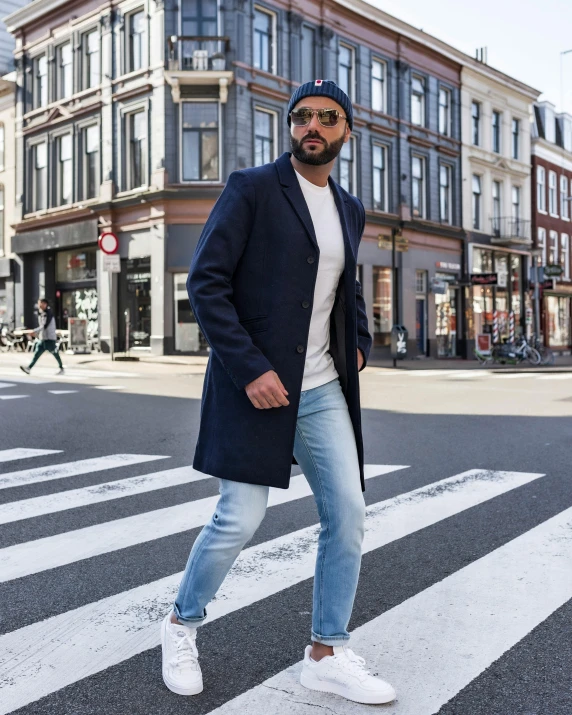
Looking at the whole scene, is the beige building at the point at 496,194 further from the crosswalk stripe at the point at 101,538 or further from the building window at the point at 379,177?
the crosswalk stripe at the point at 101,538

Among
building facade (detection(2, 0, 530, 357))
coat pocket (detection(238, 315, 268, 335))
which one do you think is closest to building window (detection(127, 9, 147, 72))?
building facade (detection(2, 0, 530, 357))

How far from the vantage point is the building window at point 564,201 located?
43531 millimetres

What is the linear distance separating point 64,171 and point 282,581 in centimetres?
2828

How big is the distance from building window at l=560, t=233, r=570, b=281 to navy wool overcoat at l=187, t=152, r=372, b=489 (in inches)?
1703

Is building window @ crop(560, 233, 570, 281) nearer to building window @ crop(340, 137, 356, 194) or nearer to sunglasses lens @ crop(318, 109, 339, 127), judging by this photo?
building window @ crop(340, 137, 356, 194)

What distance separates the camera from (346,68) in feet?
96.8

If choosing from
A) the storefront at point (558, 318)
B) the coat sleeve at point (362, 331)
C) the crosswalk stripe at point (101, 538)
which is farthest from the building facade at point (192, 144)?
the coat sleeve at point (362, 331)

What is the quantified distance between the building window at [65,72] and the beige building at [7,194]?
9.61 feet

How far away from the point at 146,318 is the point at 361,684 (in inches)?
961

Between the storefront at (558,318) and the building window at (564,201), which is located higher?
the building window at (564,201)

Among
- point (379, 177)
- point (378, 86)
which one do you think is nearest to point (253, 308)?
point (379, 177)

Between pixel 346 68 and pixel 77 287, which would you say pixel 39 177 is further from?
pixel 346 68

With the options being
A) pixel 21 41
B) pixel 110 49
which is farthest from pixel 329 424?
pixel 21 41

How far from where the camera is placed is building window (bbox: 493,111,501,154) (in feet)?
122
